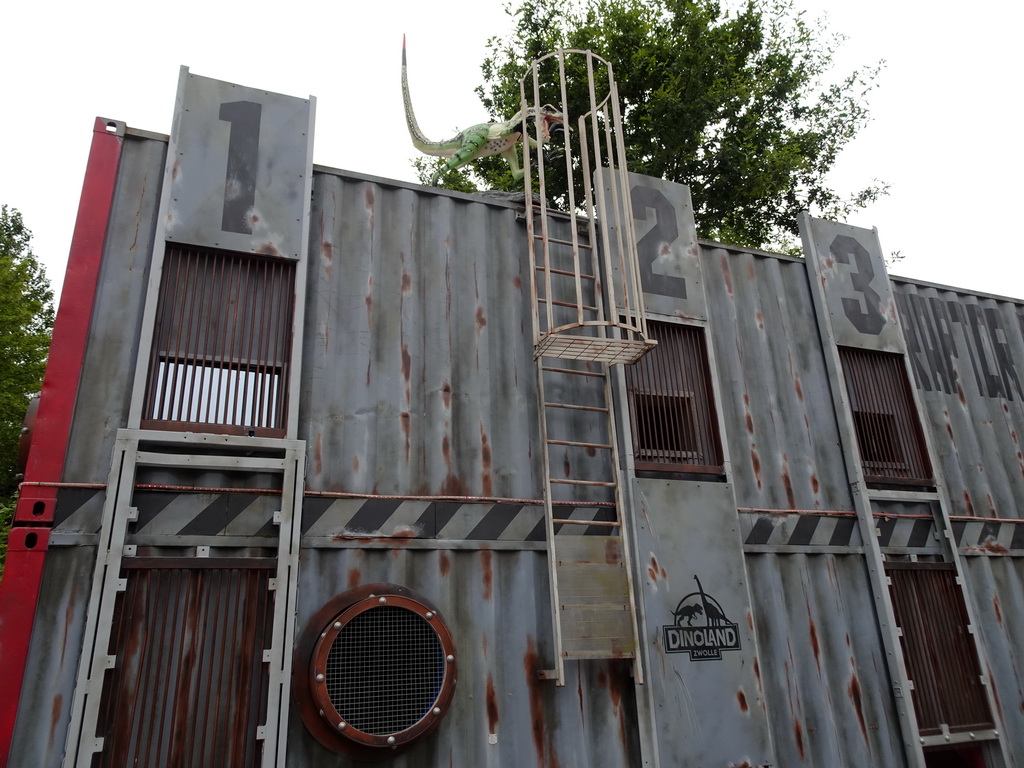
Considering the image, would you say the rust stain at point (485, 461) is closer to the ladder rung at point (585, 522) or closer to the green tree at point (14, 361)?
the ladder rung at point (585, 522)

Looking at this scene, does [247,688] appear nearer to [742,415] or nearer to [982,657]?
[742,415]

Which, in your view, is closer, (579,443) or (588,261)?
(579,443)

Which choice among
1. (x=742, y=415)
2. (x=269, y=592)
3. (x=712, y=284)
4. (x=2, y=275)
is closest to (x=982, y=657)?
(x=742, y=415)

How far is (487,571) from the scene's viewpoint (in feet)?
17.6

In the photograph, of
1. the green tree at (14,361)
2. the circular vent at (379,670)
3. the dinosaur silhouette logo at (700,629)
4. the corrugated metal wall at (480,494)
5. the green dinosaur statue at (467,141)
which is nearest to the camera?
the circular vent at (379,670)

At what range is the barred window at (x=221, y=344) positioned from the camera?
5.00 metres

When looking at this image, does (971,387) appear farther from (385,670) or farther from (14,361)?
(14,361)

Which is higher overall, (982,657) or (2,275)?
(2,275)

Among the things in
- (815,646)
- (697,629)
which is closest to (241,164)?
(697,629)

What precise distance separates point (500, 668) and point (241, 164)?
4429 millimetres

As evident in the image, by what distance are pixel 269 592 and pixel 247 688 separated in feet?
1.94

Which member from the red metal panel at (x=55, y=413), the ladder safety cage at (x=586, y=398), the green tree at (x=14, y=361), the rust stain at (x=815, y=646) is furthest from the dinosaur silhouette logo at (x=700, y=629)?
the green tree at (x=14, y=361)

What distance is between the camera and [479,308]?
6.17 m

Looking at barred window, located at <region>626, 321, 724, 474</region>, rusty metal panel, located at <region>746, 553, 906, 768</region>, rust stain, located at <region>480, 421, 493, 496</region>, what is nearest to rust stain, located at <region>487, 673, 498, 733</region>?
rust stain, located at <region>480, 421, 493, 496</region>
